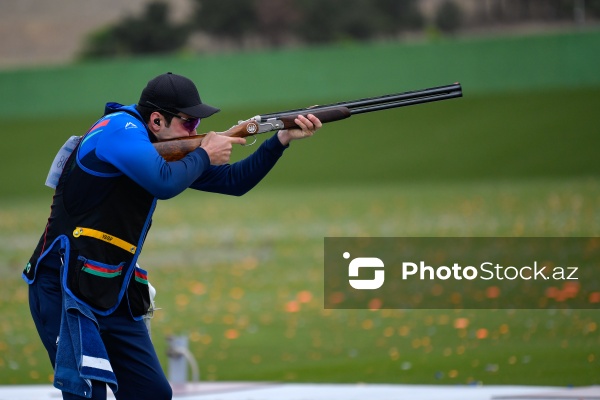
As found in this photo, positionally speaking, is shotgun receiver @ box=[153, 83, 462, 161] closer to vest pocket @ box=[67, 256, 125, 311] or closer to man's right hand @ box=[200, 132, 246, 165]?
man's right hand @ box=[200, 132, 246, 165]

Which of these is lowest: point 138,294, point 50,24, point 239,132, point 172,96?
point 138,294

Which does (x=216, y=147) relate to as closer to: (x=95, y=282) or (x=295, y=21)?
(x=95, y=282)

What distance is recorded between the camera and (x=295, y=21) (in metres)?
58.0

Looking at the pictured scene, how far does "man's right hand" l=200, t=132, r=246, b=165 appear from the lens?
5637mm

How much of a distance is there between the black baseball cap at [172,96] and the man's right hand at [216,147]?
0.14 m

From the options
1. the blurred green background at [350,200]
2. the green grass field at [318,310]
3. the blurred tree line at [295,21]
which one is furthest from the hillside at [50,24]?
the green grass field at [318,310]

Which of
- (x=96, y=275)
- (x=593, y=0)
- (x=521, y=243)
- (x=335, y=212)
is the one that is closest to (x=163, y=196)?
(x=96, y=275)

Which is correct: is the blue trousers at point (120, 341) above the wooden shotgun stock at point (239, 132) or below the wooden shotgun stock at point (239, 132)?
below

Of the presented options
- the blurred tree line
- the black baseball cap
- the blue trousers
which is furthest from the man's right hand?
the blurred tree line

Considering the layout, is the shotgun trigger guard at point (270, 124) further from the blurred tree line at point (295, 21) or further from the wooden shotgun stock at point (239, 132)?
the blurred tree line at point (295, 21)

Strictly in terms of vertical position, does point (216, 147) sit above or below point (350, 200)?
below

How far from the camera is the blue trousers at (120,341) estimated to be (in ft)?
18.1

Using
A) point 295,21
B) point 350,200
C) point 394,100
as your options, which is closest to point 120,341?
point 394,100

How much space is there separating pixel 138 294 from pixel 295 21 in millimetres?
53200
